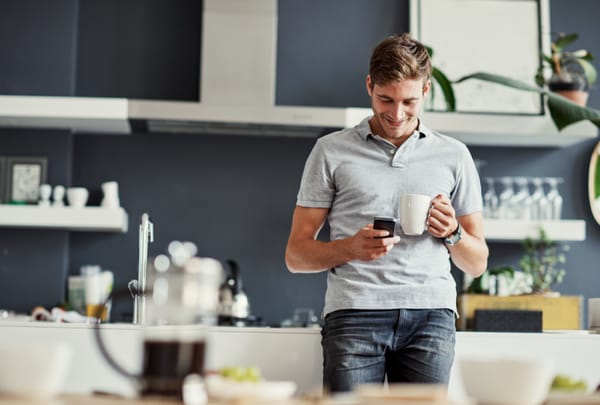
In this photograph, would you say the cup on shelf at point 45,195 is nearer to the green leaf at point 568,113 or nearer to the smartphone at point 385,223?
the green leaf at point 568,113

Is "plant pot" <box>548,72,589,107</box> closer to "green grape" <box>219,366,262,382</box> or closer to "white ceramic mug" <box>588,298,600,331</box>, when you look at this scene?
"white ceramic mug" <box>588,298,600,331</box>

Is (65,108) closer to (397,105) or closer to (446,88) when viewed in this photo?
(446,88)

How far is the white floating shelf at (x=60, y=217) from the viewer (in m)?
4.59

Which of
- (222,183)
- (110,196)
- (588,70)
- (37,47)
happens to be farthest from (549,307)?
(37,47)

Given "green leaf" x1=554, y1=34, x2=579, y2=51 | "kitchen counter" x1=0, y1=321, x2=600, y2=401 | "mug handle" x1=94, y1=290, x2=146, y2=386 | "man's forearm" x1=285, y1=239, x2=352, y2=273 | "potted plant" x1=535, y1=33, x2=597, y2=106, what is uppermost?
"green leaf" x1=554, y1=34, x2=579, y2=51

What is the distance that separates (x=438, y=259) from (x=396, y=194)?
0.60 feet

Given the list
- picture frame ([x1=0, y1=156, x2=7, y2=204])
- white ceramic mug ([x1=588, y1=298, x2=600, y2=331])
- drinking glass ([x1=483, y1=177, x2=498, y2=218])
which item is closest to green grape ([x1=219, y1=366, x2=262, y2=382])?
white ceramic mug ([x1=588, y1=298, x2=600, y2=331])

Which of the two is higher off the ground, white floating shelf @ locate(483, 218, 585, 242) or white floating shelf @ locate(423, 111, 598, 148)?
white floating shelf @ locate(423, 111, 598, 148)

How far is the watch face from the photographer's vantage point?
15.9 ft

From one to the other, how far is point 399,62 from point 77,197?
2839mm

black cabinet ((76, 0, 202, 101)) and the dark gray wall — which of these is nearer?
the dark gray wall

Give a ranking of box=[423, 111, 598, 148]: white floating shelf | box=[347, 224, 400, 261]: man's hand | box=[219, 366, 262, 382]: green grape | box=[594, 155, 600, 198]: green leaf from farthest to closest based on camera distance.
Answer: box=[594, 155, 600, 198]: green leaf, box=[423, 111, 598, 148]: white floating shelf, box=[347, 224, 400, 261]: man's hand, box=[219, 366, 262, 382]: green grape

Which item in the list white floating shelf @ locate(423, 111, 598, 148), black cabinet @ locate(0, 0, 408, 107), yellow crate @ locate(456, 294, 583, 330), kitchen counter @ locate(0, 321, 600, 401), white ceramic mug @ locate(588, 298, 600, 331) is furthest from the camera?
black cabinet @ locate(0, 0, 408, 107)

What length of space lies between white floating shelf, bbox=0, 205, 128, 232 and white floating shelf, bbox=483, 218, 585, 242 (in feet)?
6.00
